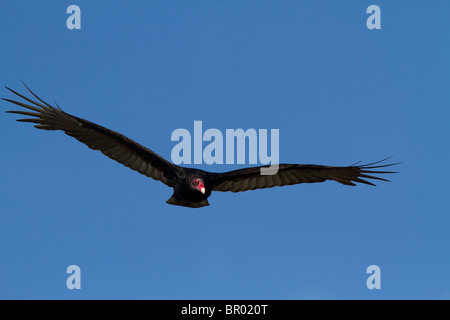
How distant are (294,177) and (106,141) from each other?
430 cm

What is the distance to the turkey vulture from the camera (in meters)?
13.3

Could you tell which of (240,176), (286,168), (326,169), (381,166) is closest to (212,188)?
(240,176)

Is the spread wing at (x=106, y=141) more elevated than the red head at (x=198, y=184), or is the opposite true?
the spread wing at (x=106, y=141)

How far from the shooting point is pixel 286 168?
46.2 feet

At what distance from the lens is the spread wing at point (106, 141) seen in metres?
13.3

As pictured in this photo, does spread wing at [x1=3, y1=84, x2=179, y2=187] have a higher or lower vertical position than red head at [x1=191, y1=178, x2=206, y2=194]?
higher

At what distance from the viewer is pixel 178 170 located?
13.5 metres

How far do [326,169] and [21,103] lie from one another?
6.76 meters

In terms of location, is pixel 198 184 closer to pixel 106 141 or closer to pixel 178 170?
pixel 178 170

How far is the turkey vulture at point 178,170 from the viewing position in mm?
13305

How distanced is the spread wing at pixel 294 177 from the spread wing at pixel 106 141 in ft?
4.27

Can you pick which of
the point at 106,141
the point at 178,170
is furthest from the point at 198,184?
the point at 106,141

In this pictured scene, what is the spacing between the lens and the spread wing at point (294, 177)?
14183 millimetres
